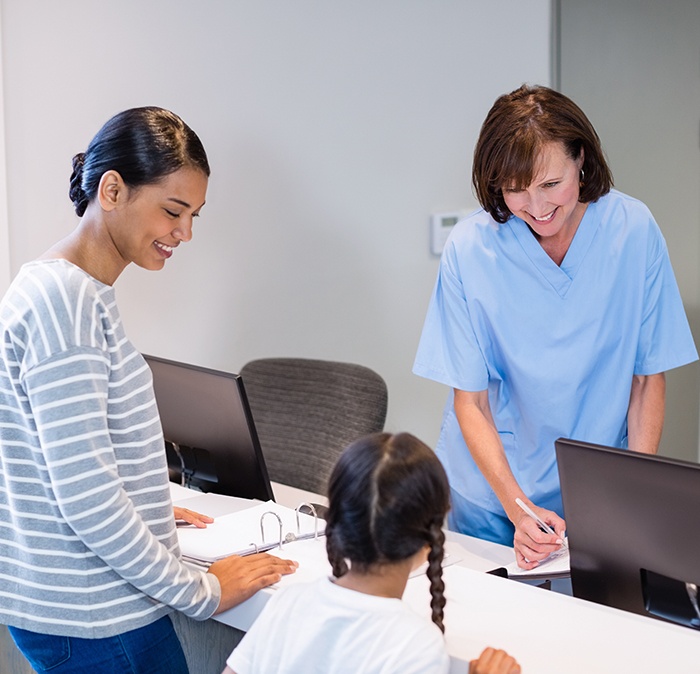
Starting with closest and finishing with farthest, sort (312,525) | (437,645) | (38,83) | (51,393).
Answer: (437,645) < (51,393) < (312,525) < (38,83)

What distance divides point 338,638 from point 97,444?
357 mm

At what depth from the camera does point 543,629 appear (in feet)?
3.71

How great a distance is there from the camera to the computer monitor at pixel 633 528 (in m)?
1.08

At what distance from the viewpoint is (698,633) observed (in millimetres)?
1109

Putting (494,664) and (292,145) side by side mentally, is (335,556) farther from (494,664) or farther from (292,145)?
(292,145)

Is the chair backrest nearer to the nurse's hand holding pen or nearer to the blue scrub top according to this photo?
the blue scrub top

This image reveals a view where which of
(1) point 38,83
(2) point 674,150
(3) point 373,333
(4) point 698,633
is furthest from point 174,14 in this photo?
(4) point 698,633

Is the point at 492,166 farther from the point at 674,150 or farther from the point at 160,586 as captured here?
the point at 674,150

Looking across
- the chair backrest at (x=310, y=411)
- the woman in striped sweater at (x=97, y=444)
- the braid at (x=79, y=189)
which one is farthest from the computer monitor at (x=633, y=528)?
the chair backrest at (x=310, y=411)

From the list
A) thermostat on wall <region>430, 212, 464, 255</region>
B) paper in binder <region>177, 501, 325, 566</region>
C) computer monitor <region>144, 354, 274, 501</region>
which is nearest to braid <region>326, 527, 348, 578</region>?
paper in binder <region>177, 501, 325, 566</region>

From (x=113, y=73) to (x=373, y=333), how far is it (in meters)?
1.11

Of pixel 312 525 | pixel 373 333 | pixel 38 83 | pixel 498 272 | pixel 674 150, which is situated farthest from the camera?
pixel 373 333

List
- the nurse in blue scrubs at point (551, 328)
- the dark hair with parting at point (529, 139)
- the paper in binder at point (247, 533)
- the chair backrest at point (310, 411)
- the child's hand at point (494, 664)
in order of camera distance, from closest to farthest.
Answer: the child's hand at point (494, 664), the paper in binder at point (247, 533), the dark hair with parting at point (529, 139), the nurse in blue scrubs at point (551, 328), the chair backrest at point (310, 411)

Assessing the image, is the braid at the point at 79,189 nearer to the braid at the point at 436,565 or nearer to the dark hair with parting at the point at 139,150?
the dark hair with parting at the point at 139,150
